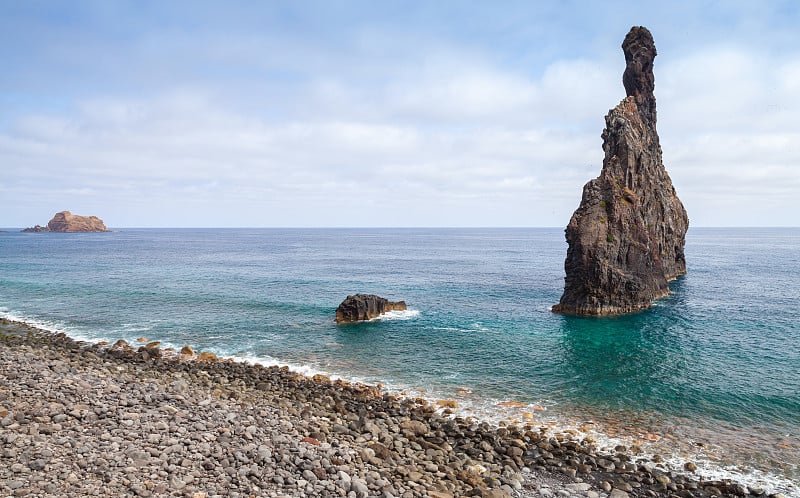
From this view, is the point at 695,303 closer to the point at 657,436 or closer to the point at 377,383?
the point at 657,436

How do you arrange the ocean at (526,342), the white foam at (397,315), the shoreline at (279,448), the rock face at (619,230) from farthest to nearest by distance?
the rock face at (619,230)
the white foam at (397,315)
the ocean at (526,342)
the shoreline at (279,448)

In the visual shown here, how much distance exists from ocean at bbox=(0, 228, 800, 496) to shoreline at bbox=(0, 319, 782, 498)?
11.1ft

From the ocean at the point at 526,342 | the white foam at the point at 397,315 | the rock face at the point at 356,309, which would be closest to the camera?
A: the ocean at the point at 526,342

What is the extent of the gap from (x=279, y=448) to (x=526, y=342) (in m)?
33.1

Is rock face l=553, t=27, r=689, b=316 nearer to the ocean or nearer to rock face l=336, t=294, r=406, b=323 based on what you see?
the ocean

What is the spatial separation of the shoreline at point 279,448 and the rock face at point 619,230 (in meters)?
Answer: 39.8

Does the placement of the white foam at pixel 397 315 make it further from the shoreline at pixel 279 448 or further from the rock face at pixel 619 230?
the shoreline at pixel 279 448

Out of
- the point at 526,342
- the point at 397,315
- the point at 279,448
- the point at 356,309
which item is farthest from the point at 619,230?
the point at 279,448

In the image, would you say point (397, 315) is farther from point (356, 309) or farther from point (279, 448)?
point (279, 448)

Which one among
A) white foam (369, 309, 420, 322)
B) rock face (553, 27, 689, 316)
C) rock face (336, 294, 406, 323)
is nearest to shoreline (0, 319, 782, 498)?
rock face (336, 294, 406, 323)

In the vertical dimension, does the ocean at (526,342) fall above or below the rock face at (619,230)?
below

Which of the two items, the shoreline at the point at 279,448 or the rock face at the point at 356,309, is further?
the rock face at the point at 356,309

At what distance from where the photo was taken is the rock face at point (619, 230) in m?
64.1

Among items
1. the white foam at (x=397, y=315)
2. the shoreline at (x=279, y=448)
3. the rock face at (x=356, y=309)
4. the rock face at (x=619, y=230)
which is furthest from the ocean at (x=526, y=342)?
the rock face at (x=619, y=230)
